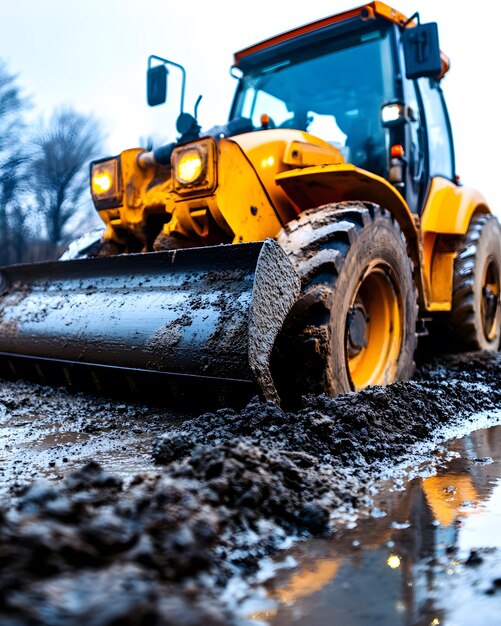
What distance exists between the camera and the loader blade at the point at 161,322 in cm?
262

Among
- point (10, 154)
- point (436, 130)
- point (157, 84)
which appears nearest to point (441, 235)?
point (436, 130)

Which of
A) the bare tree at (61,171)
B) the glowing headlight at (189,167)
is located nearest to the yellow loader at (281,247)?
the glowing headlight at (189,167)

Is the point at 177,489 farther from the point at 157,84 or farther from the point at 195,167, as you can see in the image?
the point at 157,84

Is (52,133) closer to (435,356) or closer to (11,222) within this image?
(11,222)

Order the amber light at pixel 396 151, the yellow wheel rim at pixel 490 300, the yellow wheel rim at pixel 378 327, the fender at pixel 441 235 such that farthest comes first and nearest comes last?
the yellow wheel rim at pixel 490 300, the fender at pixel 441 235, the amber light at pixel 396 151, the yellow wheel rim at pixel 378 327

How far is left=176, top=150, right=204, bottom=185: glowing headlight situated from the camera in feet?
10.7

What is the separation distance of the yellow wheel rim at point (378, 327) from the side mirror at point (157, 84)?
6.36 ft

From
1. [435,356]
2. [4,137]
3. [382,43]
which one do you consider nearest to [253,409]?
[382,43]

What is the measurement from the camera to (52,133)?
727 inches

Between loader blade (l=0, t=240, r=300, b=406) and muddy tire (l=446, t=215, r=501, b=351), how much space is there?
2554 mm

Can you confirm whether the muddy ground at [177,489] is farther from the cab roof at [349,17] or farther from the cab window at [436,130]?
the cab roof at [349,17]

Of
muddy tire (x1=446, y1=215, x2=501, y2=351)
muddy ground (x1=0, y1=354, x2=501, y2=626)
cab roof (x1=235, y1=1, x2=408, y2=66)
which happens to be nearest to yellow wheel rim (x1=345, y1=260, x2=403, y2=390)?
muddy ground (x1=0, y1=354, x2=501, y2=626)

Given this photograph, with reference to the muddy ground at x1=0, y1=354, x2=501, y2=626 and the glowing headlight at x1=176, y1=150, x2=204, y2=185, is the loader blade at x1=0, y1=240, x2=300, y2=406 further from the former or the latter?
the glowing headlight at x1=176, y1=150, x2=204, y2=185

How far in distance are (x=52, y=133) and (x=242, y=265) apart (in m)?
17.4
